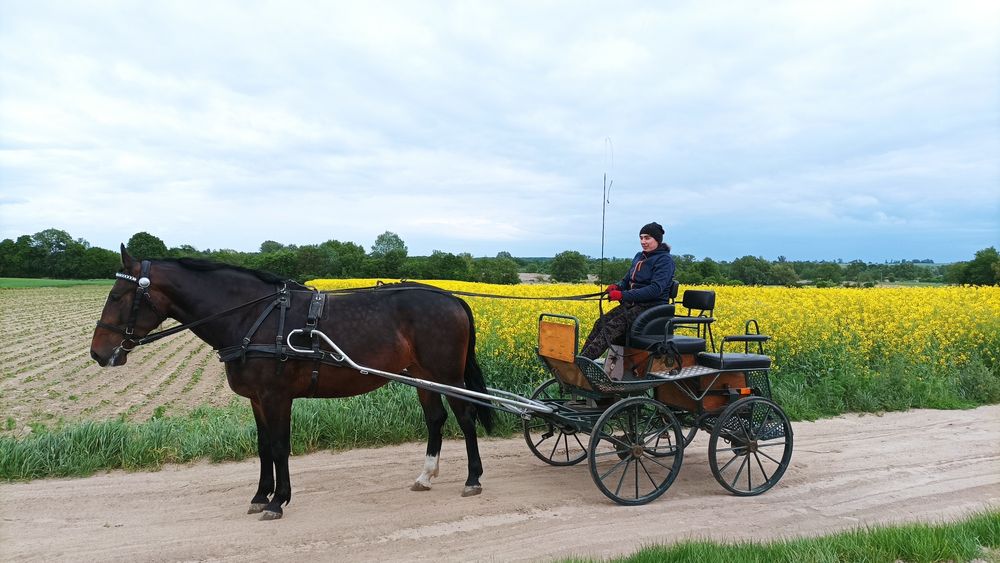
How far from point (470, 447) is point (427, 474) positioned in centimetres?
50

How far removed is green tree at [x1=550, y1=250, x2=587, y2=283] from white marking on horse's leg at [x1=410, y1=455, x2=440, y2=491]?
89.6 feet

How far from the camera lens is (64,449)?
5.96m

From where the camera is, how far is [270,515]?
4.82 metres

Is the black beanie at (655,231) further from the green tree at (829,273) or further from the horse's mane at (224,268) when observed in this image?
the green tree at (829,273)

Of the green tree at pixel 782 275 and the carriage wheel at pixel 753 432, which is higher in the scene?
the green tree at pixel 782 275

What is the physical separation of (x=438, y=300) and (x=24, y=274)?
75737mm

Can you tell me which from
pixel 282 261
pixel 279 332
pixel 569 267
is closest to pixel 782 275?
pixel 569 267

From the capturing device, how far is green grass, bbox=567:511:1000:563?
385cm

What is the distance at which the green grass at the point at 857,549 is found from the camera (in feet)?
12.6

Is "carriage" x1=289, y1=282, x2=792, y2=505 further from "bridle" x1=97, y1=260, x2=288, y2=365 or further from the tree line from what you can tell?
the tree line

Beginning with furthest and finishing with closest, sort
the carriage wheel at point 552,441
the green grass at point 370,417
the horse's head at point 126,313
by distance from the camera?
1. the carriage wheel at point 552,441
2. the green grass at point 370,417
3. the horse's head at point 126,313

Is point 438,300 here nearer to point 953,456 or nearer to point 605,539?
point 605,539

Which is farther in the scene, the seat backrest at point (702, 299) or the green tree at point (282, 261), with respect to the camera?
the green tree at point (282, 261)

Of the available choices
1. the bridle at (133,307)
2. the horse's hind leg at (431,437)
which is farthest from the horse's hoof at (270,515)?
the bridle at (133,307)
